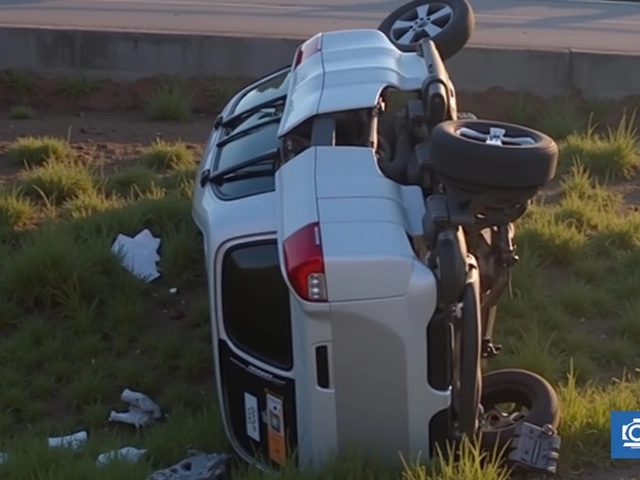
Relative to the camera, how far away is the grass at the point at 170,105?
34.7 ft

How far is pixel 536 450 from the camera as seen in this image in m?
5.08

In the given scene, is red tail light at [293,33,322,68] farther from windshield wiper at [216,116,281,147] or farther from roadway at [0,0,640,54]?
roadway at [0,0,640,54]

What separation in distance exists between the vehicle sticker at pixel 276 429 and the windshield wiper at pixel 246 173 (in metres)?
1.16

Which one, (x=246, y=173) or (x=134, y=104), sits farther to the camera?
(x=134, y=104)

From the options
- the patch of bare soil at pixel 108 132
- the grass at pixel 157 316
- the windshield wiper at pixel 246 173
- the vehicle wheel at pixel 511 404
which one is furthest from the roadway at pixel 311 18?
the vehicle wheel at pixel 511 404

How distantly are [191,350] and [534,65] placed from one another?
5.04 m

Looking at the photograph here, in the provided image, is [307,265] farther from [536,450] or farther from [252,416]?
[536,450]

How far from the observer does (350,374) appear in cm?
495

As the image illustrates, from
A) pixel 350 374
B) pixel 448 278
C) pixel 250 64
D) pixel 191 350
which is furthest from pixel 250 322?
pixel 250 64

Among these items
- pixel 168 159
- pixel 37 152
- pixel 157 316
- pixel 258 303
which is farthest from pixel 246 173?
pixel 37 152

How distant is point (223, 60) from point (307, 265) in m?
6.39

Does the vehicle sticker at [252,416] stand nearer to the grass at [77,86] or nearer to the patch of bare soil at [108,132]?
the patch of bare soil at [108,132]

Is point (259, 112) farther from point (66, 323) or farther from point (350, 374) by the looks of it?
point (350, 374)

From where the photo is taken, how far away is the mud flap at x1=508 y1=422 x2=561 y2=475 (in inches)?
199
